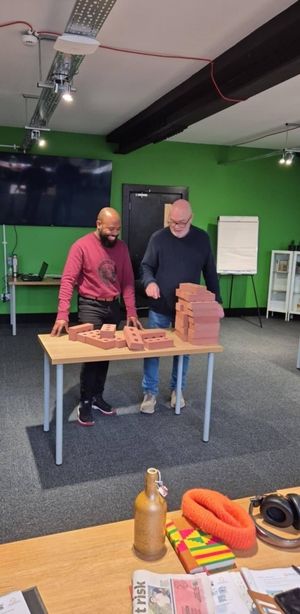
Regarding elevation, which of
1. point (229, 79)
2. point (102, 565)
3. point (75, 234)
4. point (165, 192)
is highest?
point (229, 79)

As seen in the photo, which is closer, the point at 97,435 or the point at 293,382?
the point at 97,435

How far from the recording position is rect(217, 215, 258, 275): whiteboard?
22.7ft

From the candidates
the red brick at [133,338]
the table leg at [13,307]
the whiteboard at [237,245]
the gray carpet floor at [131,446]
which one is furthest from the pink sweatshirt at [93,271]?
the whiteboard at [237,245]

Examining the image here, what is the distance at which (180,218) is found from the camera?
3.11 m

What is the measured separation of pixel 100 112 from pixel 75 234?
197cm

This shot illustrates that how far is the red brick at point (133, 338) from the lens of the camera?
2654 mm

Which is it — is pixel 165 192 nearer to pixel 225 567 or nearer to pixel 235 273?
pixel 235 273

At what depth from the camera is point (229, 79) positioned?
3.09 m

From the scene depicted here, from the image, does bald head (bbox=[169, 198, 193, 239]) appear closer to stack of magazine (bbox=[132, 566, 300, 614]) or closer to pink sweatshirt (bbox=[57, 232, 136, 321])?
pink sweatshirt (bbox=[57, 232, 136, 321])

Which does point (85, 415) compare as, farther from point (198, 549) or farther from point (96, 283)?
point (198, 549)

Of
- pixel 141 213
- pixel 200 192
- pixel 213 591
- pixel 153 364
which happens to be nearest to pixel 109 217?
pixel 153 364

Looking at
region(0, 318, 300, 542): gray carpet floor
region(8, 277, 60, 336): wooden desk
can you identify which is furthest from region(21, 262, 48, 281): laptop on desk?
region(0, 318, 300, 542): gray carpet floor

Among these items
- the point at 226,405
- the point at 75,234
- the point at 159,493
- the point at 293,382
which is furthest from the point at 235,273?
the point at 159,493

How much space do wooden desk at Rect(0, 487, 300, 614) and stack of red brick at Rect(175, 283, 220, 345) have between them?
162cm
